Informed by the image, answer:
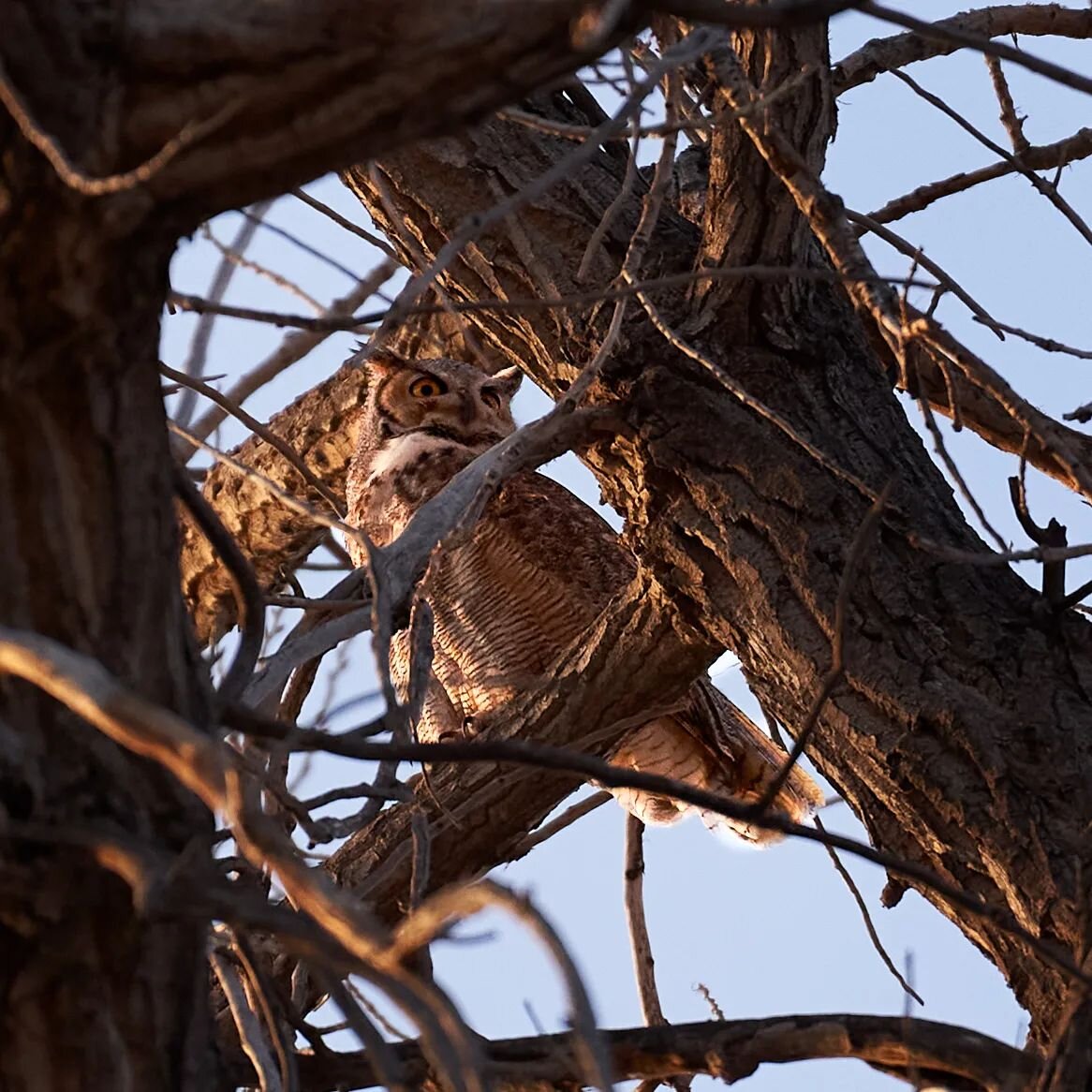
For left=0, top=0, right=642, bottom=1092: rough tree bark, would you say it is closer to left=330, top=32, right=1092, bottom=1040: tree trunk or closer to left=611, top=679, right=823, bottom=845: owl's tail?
left=330, top=32, right=1092, bottom=1040: tree trunk

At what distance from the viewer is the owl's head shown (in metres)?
5.19

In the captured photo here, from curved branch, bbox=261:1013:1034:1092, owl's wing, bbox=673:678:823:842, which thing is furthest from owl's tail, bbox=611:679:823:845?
curved branch, bbox=261:1013:1034:1092

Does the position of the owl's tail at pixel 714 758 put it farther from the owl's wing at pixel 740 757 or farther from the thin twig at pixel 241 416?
the thin twig at pixel 241 416

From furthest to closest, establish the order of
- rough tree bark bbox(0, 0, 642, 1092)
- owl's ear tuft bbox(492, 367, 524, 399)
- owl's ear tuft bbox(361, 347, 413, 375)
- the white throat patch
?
owl's ear tuft bbox(492, 367, 524, 399) → owl's ear tuft bbox(361, 347, 413, 375) → the white throat patch → rough tree bark bbox(0, 0, 642, 1092)

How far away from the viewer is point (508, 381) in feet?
18.2

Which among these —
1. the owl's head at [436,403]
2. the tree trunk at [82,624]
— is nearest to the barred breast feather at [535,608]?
the owl's head at [436,403]

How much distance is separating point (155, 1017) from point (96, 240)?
621 mm

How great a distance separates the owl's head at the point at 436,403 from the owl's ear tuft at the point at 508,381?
3 centimetres

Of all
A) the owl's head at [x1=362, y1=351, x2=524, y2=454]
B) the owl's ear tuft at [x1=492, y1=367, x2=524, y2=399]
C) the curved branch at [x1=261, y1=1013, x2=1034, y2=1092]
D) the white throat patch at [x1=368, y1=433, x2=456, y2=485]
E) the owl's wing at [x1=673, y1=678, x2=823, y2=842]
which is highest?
the owl's ear tuft at [x1=492, y1=367, x2=524, y2=399]

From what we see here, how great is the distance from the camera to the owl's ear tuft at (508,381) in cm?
544

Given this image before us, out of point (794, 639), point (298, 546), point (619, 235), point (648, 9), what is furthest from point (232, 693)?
point (298, 546)

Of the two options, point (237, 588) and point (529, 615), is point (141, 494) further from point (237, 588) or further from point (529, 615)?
point (529, 615)

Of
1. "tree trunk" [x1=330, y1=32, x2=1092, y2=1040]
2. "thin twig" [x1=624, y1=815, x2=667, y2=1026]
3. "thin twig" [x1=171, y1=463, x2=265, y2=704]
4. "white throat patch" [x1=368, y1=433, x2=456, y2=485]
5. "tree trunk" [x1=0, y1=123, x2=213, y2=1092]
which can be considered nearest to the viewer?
"tree trunk" [x1=0, y1=123, x2=213, y2=1092]

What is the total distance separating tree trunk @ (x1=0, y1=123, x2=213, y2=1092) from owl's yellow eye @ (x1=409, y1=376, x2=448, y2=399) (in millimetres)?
3954
